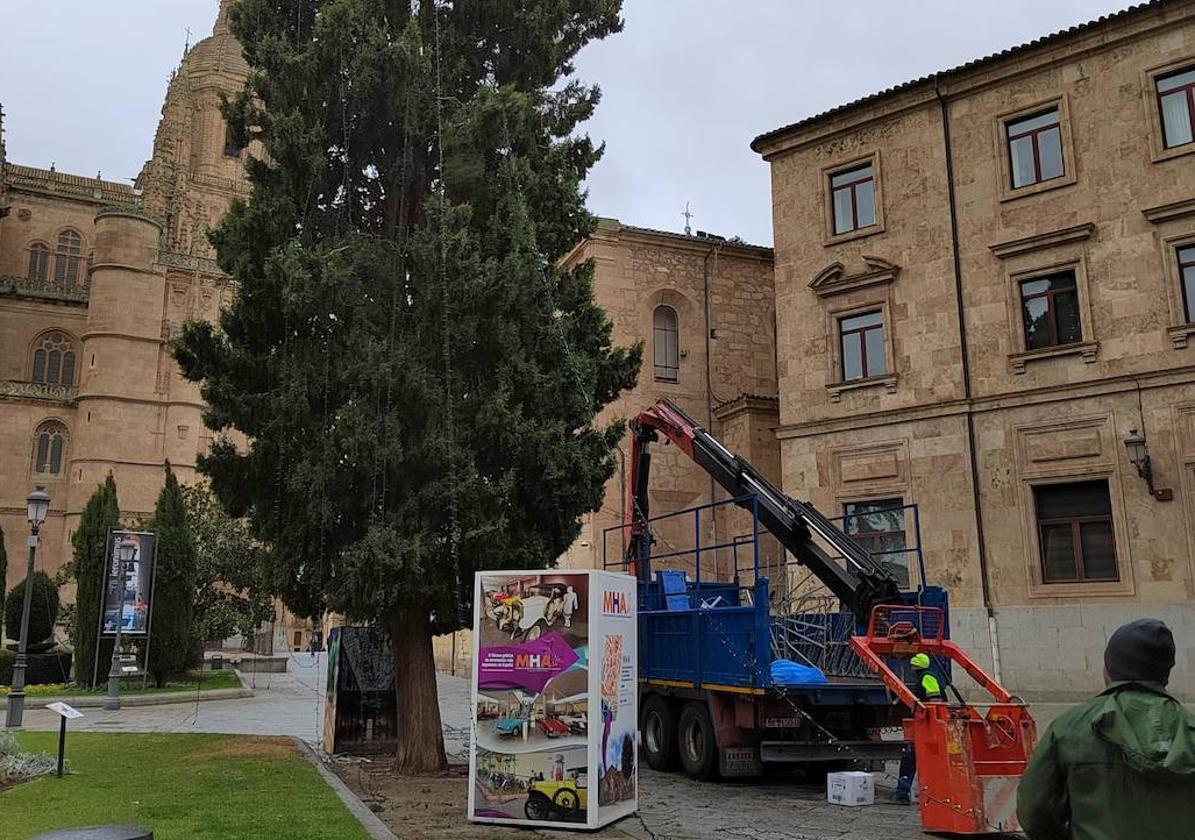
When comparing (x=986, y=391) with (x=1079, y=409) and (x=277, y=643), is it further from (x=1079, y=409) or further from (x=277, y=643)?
(x=277, y=643)

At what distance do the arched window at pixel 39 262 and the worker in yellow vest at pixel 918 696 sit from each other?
211 feet

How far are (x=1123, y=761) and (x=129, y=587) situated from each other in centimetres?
2572

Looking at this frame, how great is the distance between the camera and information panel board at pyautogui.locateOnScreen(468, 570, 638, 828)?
8.66 meters

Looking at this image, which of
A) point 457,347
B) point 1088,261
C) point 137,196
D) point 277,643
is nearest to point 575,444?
point 457,347

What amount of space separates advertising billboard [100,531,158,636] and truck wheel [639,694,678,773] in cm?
1637

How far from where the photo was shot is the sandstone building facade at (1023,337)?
18109mm

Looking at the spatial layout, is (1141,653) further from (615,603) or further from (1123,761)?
(615,603)

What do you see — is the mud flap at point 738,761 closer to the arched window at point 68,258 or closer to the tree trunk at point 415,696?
the tree trunk at point 415,696

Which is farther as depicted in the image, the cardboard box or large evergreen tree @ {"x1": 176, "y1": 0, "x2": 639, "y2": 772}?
large evergreen tree @ {"x1": 176, "y1": 0, "x2": 639, "y2": 772}

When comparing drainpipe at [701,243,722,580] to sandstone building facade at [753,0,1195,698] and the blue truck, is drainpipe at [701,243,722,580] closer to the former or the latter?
sandstone building facade at [753,0,1195,698]

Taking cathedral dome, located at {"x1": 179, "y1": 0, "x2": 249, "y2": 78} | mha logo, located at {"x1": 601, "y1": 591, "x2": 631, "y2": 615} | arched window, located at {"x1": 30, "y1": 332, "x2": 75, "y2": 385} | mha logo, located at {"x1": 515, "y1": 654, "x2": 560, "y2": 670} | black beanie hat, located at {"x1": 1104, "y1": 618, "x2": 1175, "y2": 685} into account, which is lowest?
A: mha logo, located at {"x1": 515, "y1": 654, "x2": 560, "y2": 670}

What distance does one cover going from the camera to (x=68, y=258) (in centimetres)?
6238

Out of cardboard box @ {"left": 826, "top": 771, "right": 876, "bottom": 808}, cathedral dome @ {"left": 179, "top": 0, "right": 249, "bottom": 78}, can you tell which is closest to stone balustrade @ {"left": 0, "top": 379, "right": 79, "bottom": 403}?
cathedral dome @ {"left": 179, "top": 0, "right": 249, "bottom": 78}

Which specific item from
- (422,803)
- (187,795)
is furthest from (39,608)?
(422,803)
